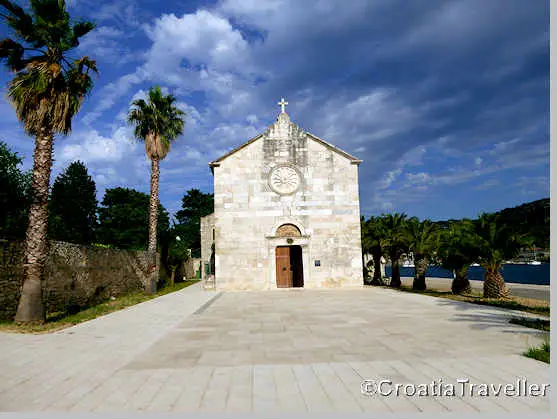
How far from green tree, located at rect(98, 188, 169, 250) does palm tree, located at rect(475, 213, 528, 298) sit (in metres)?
44.7

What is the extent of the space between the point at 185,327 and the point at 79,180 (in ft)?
168

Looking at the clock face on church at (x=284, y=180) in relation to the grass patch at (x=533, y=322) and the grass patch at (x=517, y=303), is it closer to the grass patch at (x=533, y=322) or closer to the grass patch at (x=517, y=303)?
the grass patch at (x=517, y=303)

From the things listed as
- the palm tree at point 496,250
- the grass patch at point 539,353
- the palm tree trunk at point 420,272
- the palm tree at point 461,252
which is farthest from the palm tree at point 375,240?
the grass patch at point 539,353

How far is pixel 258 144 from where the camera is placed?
73.7 feet

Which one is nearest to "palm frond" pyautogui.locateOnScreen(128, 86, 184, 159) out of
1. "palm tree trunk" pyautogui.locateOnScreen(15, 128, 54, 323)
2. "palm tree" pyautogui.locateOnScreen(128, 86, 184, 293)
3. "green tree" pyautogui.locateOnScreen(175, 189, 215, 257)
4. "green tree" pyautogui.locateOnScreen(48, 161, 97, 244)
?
"palm tree" pyautogui.locateOnScreen(128, 86, 184, 293)

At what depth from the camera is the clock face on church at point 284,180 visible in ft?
72.1

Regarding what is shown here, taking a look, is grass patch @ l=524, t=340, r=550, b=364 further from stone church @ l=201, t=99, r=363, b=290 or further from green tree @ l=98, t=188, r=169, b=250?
green tree @ l=98, t=188, r=169, b=250

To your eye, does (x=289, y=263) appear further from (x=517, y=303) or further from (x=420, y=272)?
(x=517, y=303)

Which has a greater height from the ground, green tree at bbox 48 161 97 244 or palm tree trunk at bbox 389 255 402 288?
green tree at bbox 48 161 97 244

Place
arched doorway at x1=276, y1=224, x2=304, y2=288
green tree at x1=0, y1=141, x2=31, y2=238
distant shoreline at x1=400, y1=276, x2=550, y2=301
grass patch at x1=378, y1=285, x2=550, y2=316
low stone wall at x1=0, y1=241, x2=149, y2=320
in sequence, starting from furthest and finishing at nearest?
arched doorway at x1=276, y1=224, x2=304, y2=288 → distant shoreline at x1=400, y1=276, x2=550, y2=301 → green tree at x1=0, y1=141, x2=31, y2=238 → grass patch at x1=378, y1=285, x2=550, y2=316 → low stone wall at x1=0, y1=241, x2=149, y2=320

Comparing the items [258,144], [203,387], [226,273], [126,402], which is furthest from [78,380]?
[258,144]

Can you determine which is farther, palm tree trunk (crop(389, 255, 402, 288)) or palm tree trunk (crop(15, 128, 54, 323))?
palm tree trunk (crop(389, 255, 402, 288))

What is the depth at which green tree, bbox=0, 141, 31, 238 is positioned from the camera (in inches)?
637

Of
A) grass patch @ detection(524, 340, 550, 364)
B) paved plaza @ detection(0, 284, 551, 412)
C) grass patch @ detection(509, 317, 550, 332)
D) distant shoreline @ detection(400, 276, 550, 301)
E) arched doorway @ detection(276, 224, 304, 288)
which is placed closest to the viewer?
paved plaza @ detection(0, 284, 551, 412)
